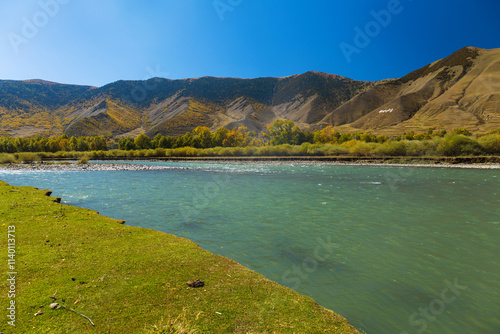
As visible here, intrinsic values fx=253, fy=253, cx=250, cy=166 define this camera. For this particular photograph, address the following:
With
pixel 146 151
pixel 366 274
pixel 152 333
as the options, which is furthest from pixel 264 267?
pixel 146 151

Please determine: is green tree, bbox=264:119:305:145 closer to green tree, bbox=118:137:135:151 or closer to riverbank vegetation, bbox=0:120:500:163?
riverbank vegetation, bbox=0:120:500:163

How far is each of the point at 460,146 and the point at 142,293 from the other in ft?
287

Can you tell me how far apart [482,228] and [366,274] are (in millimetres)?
9110

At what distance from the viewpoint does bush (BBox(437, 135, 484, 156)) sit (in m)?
67.8

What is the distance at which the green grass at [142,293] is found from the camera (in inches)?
158

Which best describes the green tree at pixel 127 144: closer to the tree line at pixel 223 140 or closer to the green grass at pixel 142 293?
the tree line at pixel 223 140

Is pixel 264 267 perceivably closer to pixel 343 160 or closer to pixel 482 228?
pixel 482 228

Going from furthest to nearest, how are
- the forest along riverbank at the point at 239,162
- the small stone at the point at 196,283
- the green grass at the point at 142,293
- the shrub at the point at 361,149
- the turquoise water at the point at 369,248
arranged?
the shrub at the point at 361,149
the forest along riverbank at the point at 239,162
the turquoise water at the point at 369,248
the small stone at the point at 196,283
the green grass at the point at 142,293

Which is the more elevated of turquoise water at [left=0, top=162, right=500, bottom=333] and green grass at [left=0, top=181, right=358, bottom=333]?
green grass at [left=0, top=181, right=358, bottom=333]

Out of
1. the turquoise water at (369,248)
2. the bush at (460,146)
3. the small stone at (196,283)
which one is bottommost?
the turquoise water at (369,248)

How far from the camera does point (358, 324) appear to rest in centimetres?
525

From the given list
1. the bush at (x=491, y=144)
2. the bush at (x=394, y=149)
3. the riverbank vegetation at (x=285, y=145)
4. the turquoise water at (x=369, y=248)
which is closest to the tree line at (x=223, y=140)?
the riverbank vegetation at (x=285, y=145)

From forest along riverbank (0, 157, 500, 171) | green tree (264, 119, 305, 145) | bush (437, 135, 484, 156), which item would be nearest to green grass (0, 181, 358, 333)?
forest along riverbank (0, 157, 500, 171)

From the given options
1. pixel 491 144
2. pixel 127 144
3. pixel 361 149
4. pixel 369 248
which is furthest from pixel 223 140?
pixel 369 248
